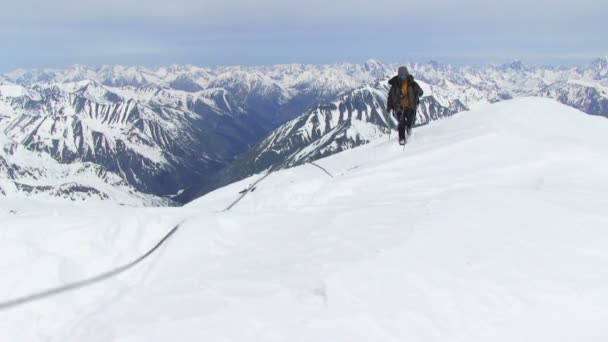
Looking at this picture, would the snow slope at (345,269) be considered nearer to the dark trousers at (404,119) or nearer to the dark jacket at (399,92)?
the dark jacket at (399,92)

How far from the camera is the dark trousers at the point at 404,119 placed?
2103 centimetres

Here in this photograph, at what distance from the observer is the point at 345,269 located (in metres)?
7.73

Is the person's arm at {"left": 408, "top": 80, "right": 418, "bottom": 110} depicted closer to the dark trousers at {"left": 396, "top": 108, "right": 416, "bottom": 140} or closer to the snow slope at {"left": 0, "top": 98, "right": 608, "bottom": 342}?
the dark trousers at {"left": 396, "top": 108, "right": 416, "bottom": 140}

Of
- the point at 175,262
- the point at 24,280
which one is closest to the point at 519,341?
the point at 175,262

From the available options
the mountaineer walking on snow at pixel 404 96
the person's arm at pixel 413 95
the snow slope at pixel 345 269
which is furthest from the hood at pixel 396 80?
the snow slope at pixel 345 269

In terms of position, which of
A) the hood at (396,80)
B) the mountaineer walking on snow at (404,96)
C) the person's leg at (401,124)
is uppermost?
the hood at (396,80)

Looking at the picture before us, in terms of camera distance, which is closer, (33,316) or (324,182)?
(33,316)

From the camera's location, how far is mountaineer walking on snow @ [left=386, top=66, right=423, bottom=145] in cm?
2027

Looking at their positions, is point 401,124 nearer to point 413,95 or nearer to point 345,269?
point 413,95

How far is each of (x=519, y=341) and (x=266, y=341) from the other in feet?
12.0

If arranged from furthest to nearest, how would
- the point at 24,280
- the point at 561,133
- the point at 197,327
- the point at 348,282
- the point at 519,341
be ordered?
1. the point at 561,133
2. the point at 24,280
3. the point at 348,282
4. the point at 197,327
5. the point at 519,341

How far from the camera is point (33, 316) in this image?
7.45 meters

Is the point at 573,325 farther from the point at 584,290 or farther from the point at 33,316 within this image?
the point at 33,316

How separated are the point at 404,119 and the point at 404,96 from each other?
4.67 feet
